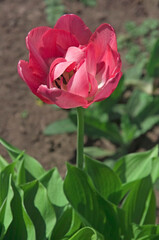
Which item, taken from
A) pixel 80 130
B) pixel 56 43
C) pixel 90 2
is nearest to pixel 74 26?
pixel 56 43

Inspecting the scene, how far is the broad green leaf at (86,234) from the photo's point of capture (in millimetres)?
1382

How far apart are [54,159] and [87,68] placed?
1.62 meters

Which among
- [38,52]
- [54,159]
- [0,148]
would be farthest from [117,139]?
[38,52]

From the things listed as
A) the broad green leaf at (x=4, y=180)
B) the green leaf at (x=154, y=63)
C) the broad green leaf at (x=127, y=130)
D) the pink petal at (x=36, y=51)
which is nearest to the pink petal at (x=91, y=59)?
the pink petal at (x=36, y=51)

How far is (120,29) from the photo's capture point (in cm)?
366

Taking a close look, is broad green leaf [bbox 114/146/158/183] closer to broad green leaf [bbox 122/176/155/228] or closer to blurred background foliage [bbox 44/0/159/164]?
broad green leaf [bbox 122/176/155/228]

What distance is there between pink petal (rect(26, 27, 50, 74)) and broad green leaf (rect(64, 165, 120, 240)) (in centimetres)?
42

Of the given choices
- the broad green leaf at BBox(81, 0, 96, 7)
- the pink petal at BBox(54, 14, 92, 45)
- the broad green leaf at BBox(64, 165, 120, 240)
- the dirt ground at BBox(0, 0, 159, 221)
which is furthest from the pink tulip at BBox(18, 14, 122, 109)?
the broad green leaf at BBox(81, 0, 96, 7)

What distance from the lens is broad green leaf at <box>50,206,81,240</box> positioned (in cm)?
162

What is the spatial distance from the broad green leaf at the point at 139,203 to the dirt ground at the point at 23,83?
93cm

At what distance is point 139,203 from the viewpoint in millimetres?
1797

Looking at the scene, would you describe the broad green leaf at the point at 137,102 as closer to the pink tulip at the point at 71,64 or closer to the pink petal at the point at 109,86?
the pink tulip at the point at 71,64

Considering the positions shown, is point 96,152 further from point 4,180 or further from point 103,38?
point 103,38

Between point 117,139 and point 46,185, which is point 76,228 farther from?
point 117,139
